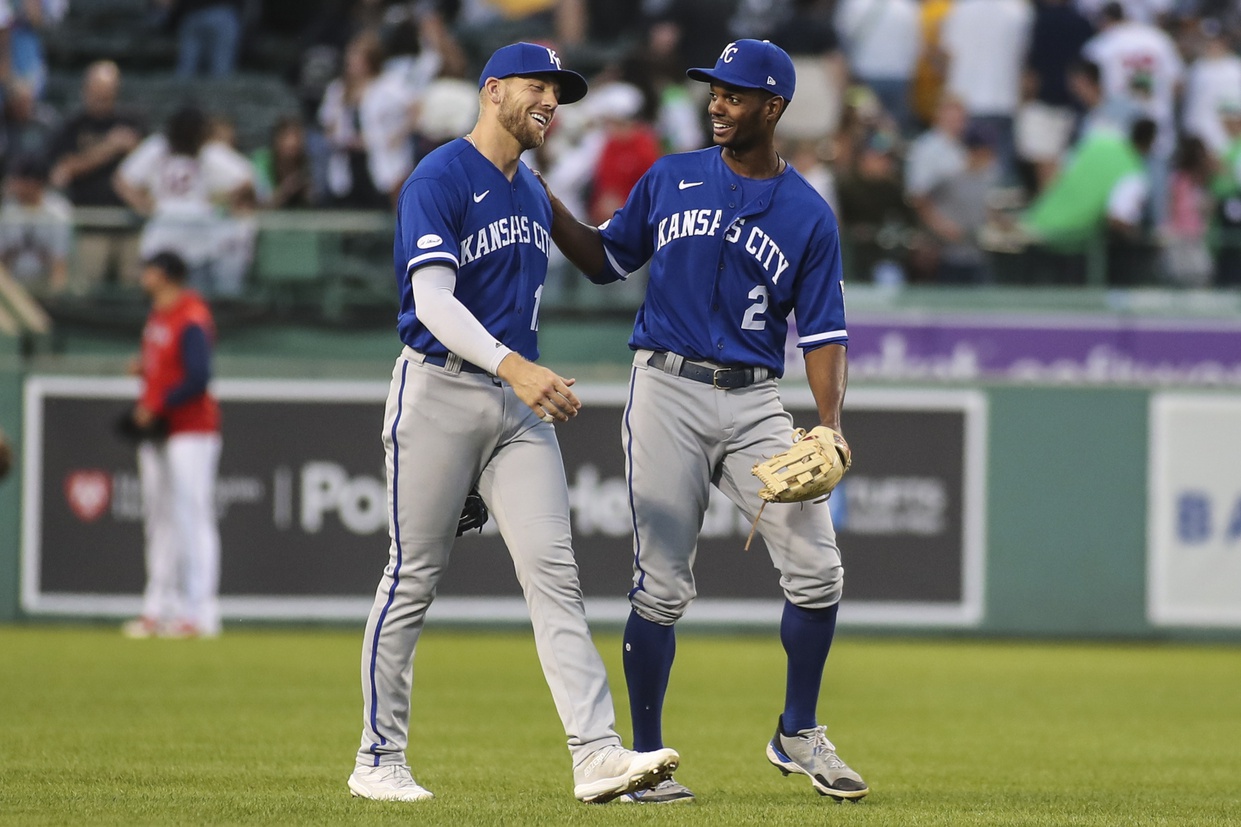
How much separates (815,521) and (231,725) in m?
3.04

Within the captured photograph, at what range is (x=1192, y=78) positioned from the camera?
1655cm

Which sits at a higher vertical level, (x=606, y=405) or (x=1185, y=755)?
(x=606, y=405)

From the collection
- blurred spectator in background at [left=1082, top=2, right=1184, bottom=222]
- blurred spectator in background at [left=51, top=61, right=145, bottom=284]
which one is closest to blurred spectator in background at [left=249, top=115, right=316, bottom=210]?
blurred spectator in background at [left=51, top=61, right=145, bottom=284]

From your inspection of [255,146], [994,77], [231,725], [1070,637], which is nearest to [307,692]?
[231,725]

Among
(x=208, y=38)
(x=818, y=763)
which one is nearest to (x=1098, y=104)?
(x=208, y=38)

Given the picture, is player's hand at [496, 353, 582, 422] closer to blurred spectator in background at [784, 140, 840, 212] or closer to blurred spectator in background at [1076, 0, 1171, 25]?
blurred spectator in background at [784, 140, 840, 212]

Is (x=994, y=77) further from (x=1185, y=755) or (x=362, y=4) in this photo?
(x=1185, y=755)

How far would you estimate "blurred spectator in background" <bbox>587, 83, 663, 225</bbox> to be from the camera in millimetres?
14312

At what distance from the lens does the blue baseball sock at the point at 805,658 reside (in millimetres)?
A: 6566

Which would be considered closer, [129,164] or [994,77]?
[129,164]

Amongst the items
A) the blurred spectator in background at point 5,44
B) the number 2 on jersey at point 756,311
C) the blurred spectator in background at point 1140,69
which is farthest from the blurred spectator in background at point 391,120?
the number 2 on jersey at point 756,311

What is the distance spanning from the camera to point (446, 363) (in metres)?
6.05

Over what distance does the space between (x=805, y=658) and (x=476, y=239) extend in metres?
1.86

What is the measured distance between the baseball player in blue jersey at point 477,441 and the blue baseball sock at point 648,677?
511 mm
